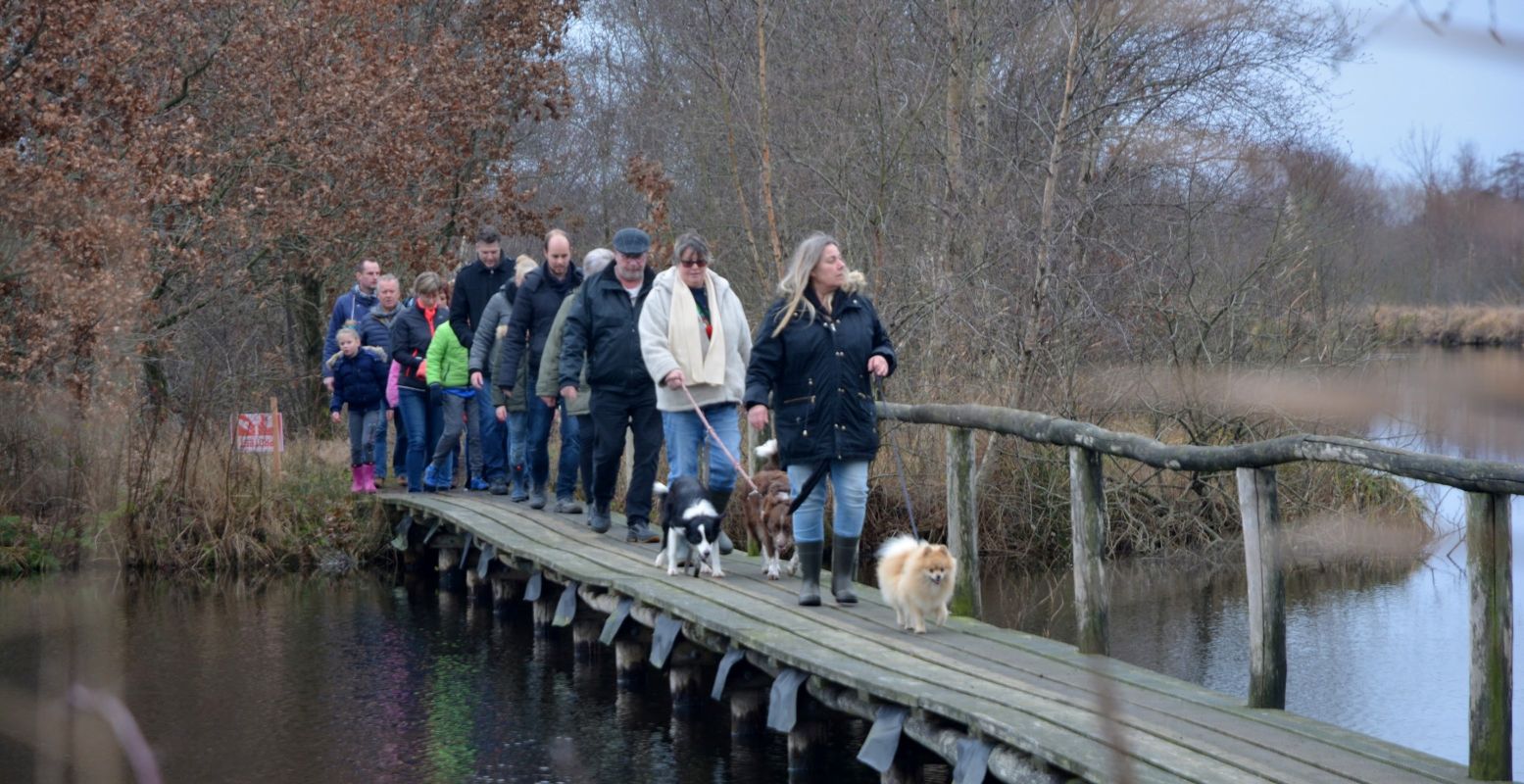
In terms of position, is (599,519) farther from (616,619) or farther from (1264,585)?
(1264,585)

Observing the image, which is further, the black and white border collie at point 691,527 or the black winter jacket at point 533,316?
the black winter jacket at point 533,316

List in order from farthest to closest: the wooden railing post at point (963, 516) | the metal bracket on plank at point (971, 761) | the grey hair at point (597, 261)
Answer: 1. the grey hair at point (597, 261)
2. the wooden railing post at point (963, 516)
3. the metal bracket on plank at point (971, 761)

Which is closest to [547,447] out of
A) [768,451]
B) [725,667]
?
[768,451]

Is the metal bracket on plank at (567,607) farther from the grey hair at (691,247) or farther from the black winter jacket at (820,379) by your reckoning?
the black winter jacket at (820,379)

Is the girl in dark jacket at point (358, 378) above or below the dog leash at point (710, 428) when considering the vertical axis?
above

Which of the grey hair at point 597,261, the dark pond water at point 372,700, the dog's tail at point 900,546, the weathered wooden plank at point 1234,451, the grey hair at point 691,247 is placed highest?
the grey hair at point 597,261

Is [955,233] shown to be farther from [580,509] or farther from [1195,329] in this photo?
[580,509]

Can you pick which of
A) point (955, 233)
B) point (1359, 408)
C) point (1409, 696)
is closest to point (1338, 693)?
point (1409, 696)

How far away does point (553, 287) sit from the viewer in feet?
38.7

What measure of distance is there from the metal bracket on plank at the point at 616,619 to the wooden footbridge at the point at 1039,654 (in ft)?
0.04

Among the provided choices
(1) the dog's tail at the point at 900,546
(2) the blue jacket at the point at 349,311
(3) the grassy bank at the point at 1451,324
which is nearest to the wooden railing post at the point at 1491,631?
(3) the grassy bank at the point at 1451,324

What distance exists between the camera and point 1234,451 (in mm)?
5855

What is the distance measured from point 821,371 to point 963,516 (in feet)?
3.59

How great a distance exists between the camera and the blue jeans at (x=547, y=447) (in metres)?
11.9
